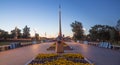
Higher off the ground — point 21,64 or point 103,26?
point 103,26

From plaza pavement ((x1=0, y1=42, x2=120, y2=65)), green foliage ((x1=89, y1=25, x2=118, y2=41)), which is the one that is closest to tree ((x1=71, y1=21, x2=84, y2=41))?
green foliage ((x1=89, y1=25, x2=118, y2=41))

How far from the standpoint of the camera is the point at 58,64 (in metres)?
12.1

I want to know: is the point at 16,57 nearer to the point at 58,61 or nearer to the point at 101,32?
the point at 58,61

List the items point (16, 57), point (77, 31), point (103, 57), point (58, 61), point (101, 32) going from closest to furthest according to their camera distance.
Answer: point (58, 61), point (103, 57), point (16, 57), point (101, 32), point (77, 31)

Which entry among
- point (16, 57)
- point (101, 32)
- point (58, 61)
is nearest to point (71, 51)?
point (16, 57)

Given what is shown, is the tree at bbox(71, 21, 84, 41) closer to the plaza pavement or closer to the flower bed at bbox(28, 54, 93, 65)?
the plaza pavement

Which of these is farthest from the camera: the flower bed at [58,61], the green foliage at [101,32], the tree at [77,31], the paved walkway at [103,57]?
the tree at [77,31]

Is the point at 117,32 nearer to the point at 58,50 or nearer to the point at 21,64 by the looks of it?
the point at 58,50

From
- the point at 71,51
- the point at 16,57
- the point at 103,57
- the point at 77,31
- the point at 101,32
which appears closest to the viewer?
the point at 103,57

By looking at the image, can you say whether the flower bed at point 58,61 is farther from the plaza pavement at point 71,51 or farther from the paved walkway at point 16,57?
the paved walkway at point 16,57

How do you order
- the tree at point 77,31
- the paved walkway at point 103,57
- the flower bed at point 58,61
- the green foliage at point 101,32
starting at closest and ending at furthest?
the flower bed at point 58,61 < the paved walkway at point 103,57 < the green foliage at point 101,32 < the tree at point 77,31

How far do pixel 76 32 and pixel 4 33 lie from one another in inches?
1784

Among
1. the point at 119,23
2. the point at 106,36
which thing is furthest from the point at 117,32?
the point at 106,36

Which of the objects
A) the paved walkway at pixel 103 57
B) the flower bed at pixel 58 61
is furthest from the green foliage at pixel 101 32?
the flower bed at pixel 58 61
